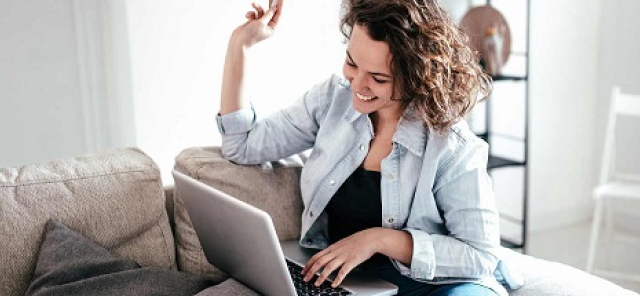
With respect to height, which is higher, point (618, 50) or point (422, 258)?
point (618, 50)

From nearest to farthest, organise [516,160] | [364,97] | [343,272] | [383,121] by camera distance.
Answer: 1. [343,272]
2. [364,97]
3. [383,121]
4. [516,160]

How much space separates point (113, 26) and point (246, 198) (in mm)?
1097

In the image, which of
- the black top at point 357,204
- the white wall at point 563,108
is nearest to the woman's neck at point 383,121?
the black top at point 357,204

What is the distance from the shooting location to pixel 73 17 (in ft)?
8.35

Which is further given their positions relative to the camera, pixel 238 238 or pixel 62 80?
pixel 62 80

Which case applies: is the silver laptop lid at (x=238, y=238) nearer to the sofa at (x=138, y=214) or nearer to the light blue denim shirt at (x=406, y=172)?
the sofa at (x=138, y=214)

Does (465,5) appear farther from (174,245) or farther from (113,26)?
(174,245)

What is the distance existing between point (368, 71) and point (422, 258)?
0.40 m

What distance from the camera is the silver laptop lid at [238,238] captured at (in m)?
1.32

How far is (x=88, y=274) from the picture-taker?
1536 mm

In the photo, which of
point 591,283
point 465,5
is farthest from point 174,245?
point 465,5

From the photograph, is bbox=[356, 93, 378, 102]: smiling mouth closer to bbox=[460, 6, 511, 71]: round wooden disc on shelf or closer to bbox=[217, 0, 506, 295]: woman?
bbox=[217, 0, 506, 295]: woman

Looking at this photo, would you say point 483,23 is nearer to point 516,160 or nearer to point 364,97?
point 516,160

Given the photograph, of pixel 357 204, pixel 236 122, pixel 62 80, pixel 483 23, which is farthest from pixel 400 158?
pixel 483 23
